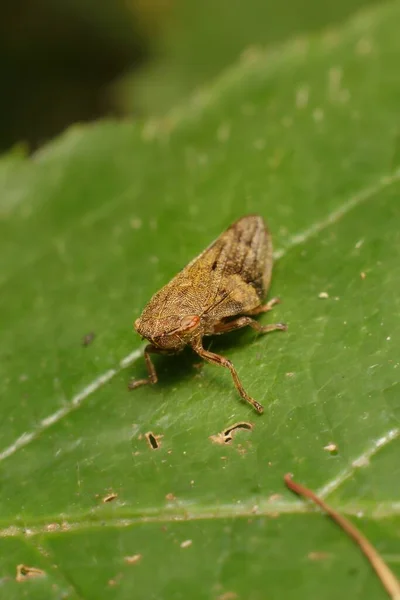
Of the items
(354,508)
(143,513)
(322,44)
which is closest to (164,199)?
(322,44)

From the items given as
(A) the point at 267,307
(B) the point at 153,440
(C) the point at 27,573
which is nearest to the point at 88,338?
(B) the point at 153,440

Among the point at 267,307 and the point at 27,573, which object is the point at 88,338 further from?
the point at 27,573

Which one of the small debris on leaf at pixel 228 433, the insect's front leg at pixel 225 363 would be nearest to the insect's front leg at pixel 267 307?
the insect's front leg at pixel 225 363

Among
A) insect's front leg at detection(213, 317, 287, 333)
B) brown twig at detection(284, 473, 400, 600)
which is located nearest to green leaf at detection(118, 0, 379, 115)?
insect's front leg at detection(213, 317, 287, 333)

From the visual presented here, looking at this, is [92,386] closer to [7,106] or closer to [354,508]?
[354,508]

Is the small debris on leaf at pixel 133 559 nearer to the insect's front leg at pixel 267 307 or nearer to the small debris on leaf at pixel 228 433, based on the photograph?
the small debris on leaf at pixel 228 433

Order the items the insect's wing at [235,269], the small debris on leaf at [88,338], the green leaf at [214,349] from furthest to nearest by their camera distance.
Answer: the small debris on leaf at [88,338]
the insect's wing at [235,269]
the green leaf at [214,349]

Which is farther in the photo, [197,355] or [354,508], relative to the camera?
[197,355]
